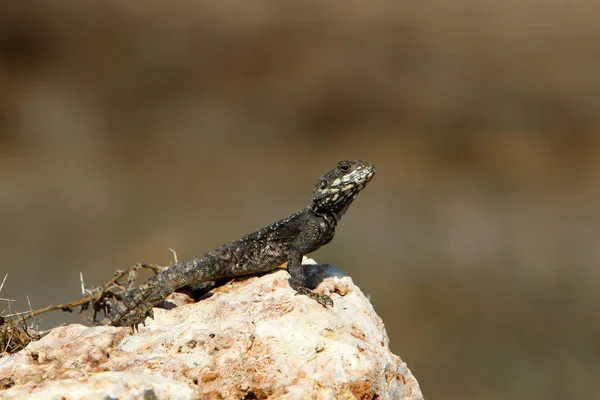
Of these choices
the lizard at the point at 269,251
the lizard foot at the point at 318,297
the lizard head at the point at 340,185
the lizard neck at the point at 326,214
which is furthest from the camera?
the lizard neck at the point at 326,214

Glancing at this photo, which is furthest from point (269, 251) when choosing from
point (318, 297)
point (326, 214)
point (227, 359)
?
point (227, 359)

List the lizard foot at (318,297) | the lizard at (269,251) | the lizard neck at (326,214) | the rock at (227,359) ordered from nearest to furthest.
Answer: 1. the rock at (227,359)
2. the lizard foot at (318,297)
3. the lizard at (269,251)
4. the lizard neck at (326,214)

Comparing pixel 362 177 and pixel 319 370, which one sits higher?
pixel 362 177

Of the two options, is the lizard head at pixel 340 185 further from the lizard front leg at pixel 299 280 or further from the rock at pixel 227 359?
the rock at pixel 227 359

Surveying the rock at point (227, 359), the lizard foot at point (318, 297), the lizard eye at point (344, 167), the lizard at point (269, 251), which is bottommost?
the rock at point (227, 359)

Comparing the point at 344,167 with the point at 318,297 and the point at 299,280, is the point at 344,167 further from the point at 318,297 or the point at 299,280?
the point at 318,297

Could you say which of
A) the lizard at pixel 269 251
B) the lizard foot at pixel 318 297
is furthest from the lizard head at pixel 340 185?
the lizard foot at pixel 318 297

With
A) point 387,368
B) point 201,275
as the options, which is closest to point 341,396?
point 387,368

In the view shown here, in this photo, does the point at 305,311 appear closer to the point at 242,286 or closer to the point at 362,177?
the point at 242,286
